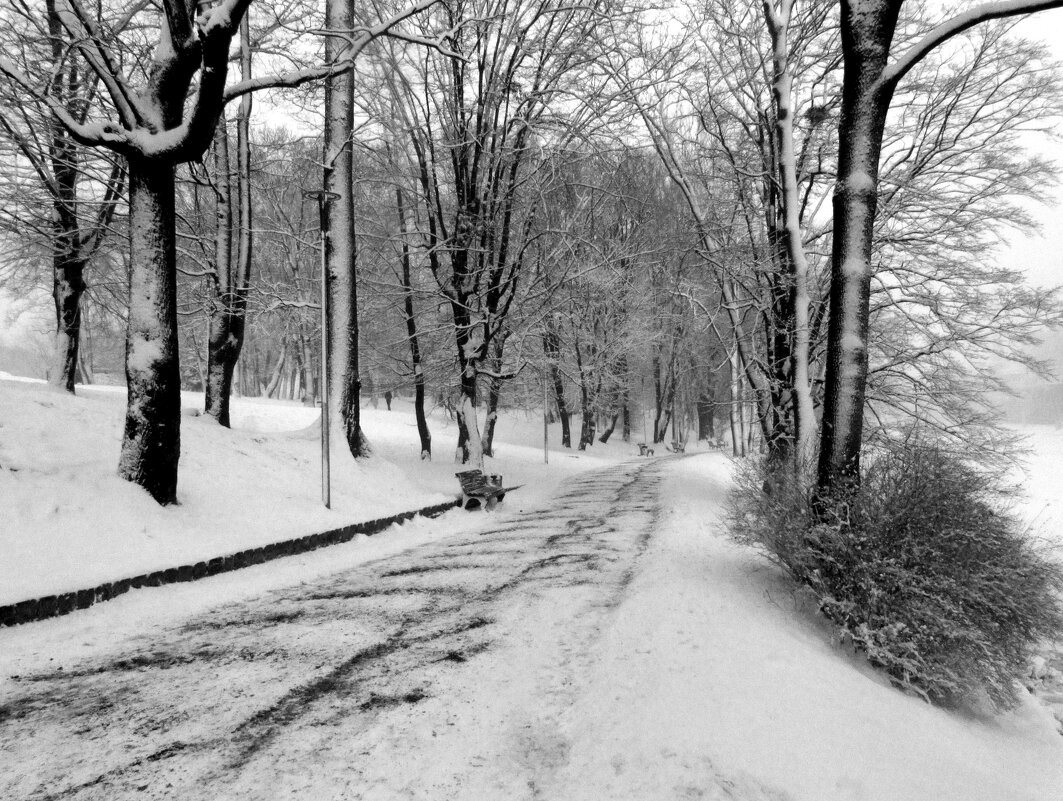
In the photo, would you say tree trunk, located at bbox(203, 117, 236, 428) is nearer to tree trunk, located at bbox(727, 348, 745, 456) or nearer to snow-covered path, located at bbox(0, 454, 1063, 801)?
snow-covered path, located at bbox(0, 454, 1063, 801)

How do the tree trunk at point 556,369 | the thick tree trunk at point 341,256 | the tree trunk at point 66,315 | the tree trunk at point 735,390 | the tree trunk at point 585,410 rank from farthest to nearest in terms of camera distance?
the tree trunk at point 585,410, the tree trunk at point 556,369, the tree trunk at point 66,315, the tree trunk at point 735,390, the thick tree trunk at point 341,256

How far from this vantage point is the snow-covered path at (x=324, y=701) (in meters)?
2.47

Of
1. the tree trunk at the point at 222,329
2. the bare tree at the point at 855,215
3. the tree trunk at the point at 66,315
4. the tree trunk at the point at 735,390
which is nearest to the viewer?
the bare tree at the point at 855,215

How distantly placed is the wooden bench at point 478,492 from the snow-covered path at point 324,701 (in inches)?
249

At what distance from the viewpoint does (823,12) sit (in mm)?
10727

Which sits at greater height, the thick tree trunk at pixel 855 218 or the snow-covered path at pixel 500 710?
the thick tree trunk at pixel 855 218

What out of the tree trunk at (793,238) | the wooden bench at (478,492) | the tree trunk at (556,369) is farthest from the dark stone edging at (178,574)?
the tree trunk at (556,369)

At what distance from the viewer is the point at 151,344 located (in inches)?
260

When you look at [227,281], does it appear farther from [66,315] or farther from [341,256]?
[66,315]

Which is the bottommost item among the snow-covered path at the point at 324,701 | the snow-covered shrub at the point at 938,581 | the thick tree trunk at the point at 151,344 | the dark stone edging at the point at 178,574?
the dark stone edging at the point at 178,574

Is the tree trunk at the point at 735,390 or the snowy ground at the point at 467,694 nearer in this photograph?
the snowy ground at the point at 467,694

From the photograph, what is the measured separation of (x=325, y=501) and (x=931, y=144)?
12.4 metres

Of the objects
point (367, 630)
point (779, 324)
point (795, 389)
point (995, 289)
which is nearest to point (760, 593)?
point (367, 630)

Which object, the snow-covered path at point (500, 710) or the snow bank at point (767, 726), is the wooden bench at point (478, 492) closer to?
the snow-covered path at point (500, 710)
